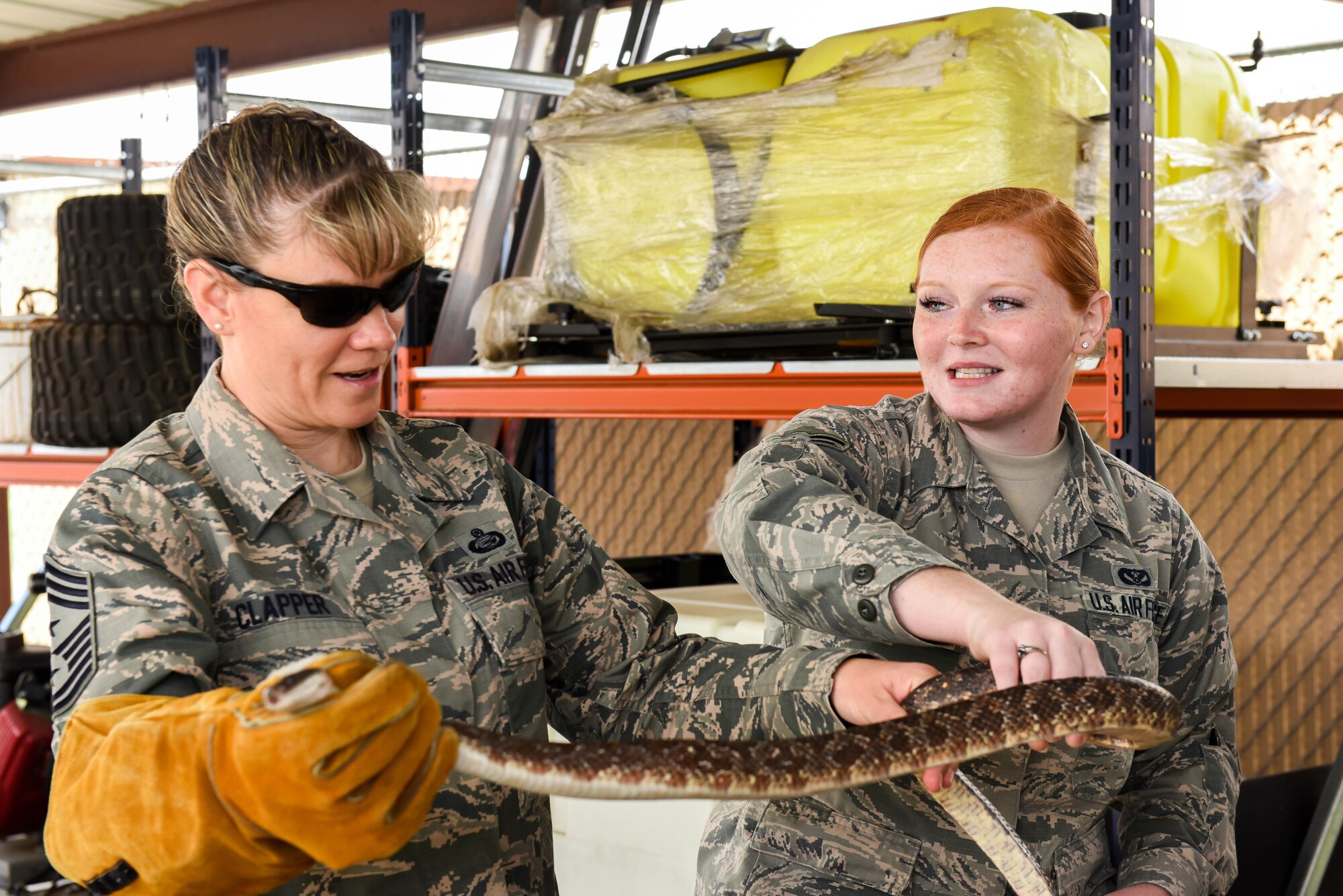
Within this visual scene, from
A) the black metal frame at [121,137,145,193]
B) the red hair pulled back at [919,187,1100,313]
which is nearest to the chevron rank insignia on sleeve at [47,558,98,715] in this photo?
the red hair pulled back at [919,187,1100,313]

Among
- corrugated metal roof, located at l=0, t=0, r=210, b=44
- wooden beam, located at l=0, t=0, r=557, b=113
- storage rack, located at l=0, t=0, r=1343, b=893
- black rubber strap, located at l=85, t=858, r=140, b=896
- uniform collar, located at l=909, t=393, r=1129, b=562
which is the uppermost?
corrugated metal roof, located at l=0, t=0, r=210, b=44

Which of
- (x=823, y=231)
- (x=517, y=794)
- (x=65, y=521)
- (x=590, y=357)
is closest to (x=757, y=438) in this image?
(x=590, y=357)

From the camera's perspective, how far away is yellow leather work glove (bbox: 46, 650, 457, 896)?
1.03 meters

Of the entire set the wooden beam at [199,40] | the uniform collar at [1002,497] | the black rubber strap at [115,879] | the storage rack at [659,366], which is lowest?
the black rubber strap at [115,879]

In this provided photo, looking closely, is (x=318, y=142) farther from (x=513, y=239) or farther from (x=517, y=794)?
(x=513, y=239)

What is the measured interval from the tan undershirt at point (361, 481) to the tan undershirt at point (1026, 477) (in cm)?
92

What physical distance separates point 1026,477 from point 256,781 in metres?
1.36

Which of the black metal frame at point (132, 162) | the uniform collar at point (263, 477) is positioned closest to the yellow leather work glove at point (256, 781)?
the uniform collar at point (263, 477)

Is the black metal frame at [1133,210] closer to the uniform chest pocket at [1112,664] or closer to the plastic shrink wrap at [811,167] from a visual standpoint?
the plastic shrink wrap at [811,167]

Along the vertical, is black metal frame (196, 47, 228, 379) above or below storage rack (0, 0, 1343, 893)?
above

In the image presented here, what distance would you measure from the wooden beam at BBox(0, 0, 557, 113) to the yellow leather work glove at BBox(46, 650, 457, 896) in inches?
188

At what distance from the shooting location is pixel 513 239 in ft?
14.4

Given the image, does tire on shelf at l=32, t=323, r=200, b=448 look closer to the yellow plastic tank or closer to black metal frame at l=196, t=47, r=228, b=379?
black metal frame at l=196, t=47, r=228, b=379

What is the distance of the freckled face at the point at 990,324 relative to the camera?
1.90 m
